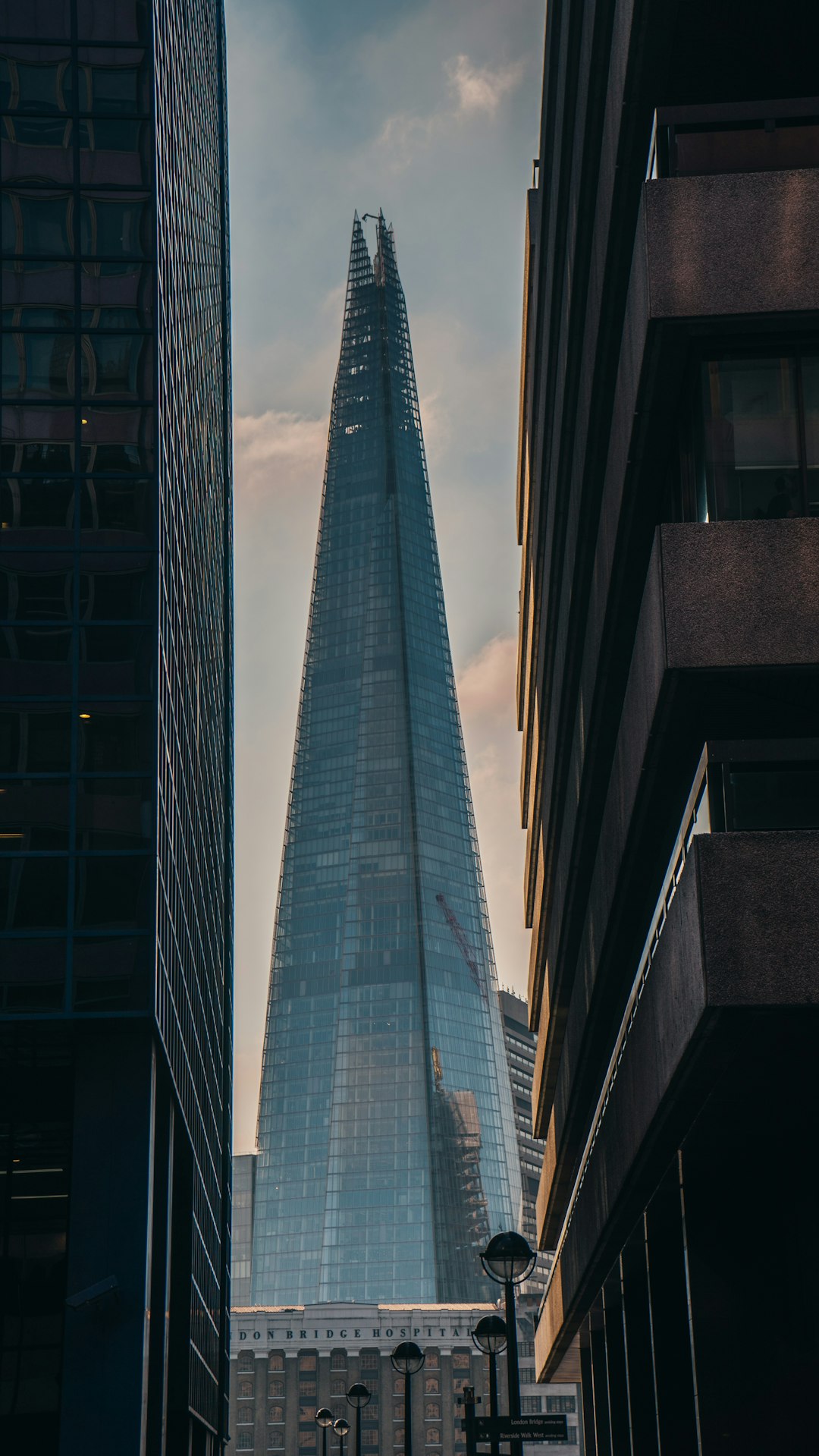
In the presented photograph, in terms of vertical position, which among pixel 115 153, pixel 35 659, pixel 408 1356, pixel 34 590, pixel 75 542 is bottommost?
pixel 408 1356

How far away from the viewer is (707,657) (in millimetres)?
20484

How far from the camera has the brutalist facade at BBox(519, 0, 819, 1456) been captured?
20.1 meters

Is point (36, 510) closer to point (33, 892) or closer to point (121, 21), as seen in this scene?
point (33, 892)

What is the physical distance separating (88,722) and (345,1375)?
537 feet

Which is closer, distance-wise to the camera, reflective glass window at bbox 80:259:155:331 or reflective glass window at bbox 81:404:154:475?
reflective glass window at bbox 81:404:154:475

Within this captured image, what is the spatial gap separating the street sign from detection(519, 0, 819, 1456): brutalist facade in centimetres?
366

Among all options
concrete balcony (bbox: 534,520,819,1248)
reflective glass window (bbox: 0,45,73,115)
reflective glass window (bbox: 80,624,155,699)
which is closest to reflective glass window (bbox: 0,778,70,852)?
reflective glass window (bbox: 80,624,155,699)

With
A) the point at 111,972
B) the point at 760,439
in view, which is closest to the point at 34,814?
the point at 111,972

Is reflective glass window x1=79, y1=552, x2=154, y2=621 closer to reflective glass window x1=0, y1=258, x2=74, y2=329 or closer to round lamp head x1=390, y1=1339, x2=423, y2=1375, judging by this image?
reflective glass window x1=0, y1=258, x2=74, y2=329

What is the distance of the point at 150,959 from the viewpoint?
34.8m

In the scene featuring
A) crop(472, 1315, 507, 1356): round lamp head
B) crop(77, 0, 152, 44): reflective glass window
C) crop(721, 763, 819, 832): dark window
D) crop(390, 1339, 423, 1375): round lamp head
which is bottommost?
crop(472, 1315, 507, 1356): round lamp head

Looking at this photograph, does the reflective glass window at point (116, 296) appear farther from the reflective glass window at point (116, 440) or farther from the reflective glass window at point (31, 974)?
the reflective glass window at point (31, 974)

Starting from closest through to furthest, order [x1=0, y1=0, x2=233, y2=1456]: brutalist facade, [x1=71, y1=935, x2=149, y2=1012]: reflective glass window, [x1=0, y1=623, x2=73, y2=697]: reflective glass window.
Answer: [x1=0, y1=0, x2=233, y2=1456]: brutalist facade
[x1=71, y1=935, x2=149, y2=1012]: reflective glass window
[x1=0, y1=623, x2=73, y2=697]: reflective glass window

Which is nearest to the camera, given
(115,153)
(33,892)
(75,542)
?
(33,892)
